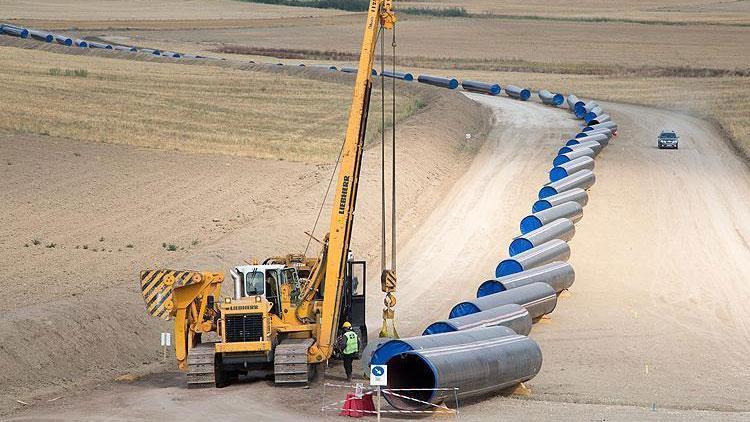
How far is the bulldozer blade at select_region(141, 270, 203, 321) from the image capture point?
26.4m

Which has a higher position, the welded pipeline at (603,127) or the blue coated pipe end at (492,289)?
the welded pipeline at (603,127)

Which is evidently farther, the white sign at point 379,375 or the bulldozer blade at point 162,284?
the bulldozer blade at point 162,284

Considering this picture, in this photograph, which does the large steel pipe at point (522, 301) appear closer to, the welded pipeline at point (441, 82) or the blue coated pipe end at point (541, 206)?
the blue coated pipe end at point (541, 206)

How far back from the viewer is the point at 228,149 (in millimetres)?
59938

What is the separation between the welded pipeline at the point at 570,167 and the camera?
55.2m

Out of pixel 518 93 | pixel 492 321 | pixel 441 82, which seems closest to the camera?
pixel 492 321

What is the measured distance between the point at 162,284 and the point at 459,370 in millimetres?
6448

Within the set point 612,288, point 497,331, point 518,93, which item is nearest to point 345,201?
point 497,331

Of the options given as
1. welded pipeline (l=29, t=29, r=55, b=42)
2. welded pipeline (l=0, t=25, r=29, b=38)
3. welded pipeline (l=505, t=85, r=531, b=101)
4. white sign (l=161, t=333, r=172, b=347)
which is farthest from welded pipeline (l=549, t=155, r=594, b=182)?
welded pipeline (l=0, t=25, r=29, b=38)

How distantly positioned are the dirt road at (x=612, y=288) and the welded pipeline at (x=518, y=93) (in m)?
19.5

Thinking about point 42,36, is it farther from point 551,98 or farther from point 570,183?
point 570,183

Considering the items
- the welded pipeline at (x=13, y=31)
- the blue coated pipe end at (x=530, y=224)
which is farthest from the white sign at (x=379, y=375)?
the welded pipeline at (x=13, y=31)

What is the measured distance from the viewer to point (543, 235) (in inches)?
1688

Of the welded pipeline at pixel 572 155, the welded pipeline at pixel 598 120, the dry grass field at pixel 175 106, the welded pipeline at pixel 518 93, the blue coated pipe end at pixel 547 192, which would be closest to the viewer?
the blue coated pipe end at pixel 547 192
